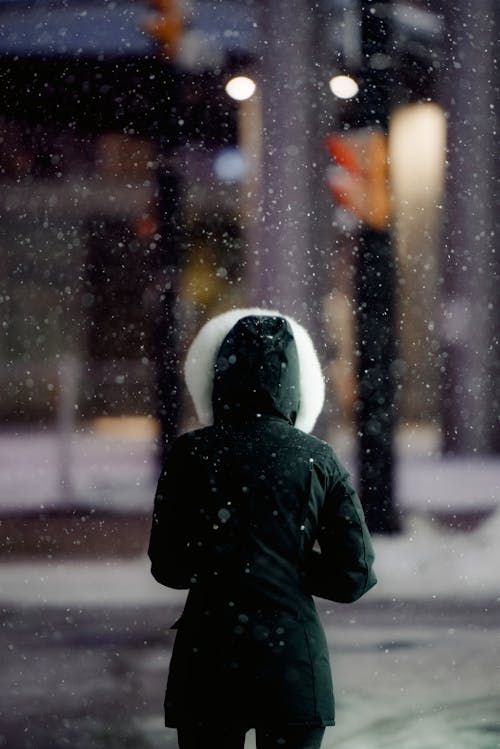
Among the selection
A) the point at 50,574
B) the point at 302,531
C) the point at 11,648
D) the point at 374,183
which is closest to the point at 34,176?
the point at 374,183

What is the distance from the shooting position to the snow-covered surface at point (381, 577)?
21.7ft

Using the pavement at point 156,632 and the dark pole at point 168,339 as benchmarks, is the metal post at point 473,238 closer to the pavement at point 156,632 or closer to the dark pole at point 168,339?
the pavement at point 156,632

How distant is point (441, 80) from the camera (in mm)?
14578

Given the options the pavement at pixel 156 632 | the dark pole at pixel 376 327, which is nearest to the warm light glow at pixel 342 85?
the dark pole at pixel 376 327

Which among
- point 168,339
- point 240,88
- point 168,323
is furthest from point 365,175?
point 240,88

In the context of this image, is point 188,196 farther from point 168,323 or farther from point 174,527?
point 174,527

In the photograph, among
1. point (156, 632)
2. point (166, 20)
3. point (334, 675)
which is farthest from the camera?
point (166, 20)

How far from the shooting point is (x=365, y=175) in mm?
9133

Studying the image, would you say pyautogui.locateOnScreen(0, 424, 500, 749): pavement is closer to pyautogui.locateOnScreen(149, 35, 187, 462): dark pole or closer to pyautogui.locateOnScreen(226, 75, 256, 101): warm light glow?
pyautogui.locateOnScreen(149, 35, 187, 462): dark pole

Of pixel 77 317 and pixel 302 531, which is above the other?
pixel 77 317

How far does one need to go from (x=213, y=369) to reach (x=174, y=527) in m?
0.41

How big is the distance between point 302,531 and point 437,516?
750 cm

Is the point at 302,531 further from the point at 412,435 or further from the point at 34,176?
the point at 34,176

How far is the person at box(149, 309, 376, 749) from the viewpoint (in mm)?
2338
